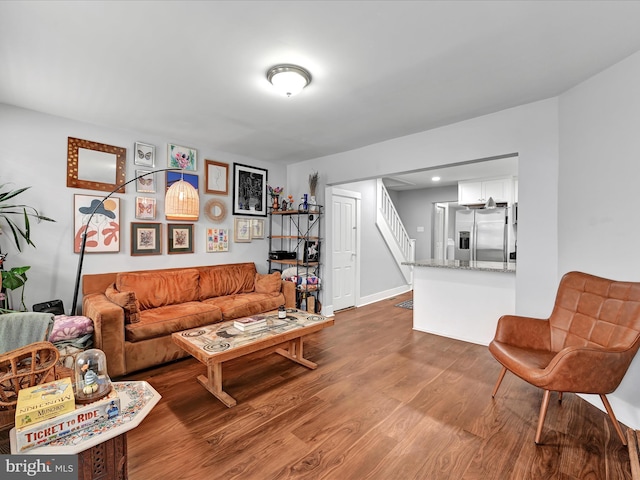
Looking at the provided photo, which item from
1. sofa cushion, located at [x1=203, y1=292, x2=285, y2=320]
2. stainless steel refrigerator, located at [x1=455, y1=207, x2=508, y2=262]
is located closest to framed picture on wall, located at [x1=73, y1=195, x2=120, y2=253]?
sofa cushion, located at [x1=203, y1=292, x2=285, y2=320]

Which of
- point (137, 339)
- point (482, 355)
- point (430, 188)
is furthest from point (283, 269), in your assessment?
point (430, 188)

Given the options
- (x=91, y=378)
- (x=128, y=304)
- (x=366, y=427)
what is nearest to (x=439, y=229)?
(x=366, y=427)

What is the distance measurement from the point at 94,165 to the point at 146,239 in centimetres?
97

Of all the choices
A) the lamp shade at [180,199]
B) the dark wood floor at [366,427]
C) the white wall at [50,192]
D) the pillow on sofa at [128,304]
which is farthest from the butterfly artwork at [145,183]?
the dark wood floor at [366,427]

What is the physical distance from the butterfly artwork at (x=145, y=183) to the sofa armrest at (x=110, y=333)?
1.50m

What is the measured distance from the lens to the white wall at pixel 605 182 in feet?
6.63

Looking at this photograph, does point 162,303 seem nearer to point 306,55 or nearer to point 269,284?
point 269,284

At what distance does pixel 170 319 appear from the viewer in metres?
3.02

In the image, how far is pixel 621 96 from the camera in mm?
2105

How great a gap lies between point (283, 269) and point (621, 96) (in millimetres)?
4328

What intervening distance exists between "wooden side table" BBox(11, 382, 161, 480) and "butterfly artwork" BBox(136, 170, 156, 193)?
9.51 feet

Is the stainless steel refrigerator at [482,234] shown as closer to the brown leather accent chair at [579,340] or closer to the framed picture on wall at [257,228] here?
the brown leather accent chair at [579,340]

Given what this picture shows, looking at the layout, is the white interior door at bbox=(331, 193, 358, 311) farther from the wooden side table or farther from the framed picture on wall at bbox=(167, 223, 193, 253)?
the wooden side table

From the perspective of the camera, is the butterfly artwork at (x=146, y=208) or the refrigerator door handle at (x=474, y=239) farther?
the refrigerator door handle at (x=474, y=239)
